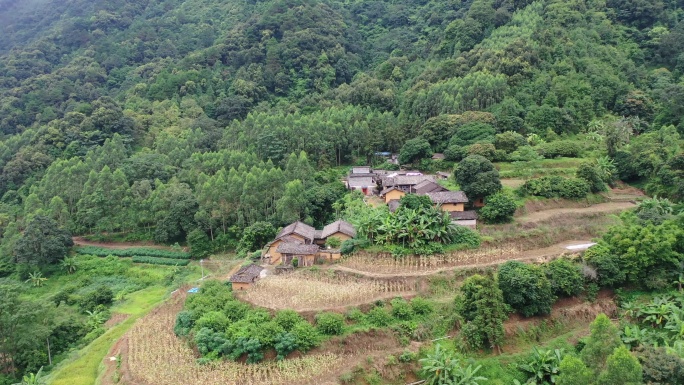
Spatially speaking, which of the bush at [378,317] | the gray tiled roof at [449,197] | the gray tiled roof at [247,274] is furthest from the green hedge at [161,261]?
the bush at [378,317]

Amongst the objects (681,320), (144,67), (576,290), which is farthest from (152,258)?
(144,67)

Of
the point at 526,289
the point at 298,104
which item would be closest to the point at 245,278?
the point at 526,289

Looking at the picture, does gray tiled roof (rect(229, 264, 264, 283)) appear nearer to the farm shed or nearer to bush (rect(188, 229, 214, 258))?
the farm shed

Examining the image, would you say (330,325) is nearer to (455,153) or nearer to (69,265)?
(455,153)

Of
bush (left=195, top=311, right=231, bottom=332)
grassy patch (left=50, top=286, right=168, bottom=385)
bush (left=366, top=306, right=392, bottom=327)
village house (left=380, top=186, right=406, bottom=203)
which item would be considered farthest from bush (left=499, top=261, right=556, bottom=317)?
grassy patch (left=50, top=286, right=168, bottom=385)

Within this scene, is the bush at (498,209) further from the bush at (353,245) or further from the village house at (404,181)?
the bush at (353,245)
